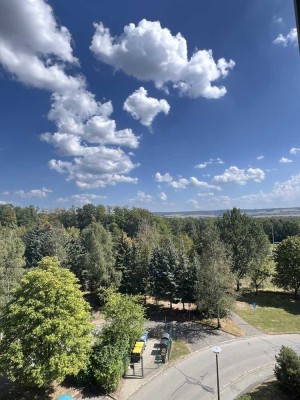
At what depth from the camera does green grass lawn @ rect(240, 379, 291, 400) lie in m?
18.7

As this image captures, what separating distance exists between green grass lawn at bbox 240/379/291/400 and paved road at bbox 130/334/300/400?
37.9 inches

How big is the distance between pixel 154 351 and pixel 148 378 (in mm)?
4112

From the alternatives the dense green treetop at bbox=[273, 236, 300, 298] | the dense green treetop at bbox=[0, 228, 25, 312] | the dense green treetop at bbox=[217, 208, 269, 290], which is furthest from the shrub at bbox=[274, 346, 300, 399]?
the dense green treetop at bbox=[0, 228, 25, 312]

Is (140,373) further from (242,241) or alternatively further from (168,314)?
(242,241)

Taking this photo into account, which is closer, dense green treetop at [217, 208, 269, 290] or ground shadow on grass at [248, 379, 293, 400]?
ground shadow on grass at [248, 379, 293, 400]

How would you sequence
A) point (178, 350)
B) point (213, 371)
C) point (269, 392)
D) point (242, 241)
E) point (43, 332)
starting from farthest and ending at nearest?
1. point (242, 241)
2. point (178, 350)
3. point (213, 371)
4. point (269, 392)
5. point (43, 332)

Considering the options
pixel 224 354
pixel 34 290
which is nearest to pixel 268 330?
pixel 224 354

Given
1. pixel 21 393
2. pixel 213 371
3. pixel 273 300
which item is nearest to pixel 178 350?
pixel 213 371

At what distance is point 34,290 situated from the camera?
60.0ft

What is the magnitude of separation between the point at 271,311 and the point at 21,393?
2998 cm

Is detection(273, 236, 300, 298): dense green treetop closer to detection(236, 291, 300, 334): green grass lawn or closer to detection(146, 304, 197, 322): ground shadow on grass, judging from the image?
detection(236, 291, 300, 334): green grass lawn

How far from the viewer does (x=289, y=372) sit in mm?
18516

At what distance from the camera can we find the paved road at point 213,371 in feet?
65.4

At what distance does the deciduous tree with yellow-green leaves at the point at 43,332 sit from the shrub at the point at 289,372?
1295 cm
